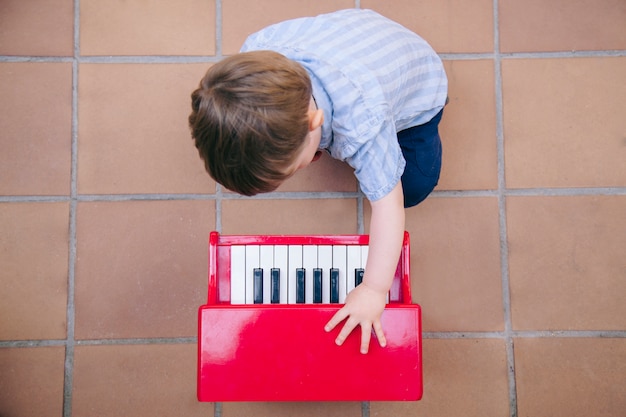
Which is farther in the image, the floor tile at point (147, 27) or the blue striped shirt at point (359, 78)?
the floor tile at point (147, 27)

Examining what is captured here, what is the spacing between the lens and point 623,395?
1.16 metres

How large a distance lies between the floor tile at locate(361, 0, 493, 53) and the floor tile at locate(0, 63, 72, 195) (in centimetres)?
77

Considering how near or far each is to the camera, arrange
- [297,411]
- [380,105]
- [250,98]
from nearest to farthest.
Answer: [250,98] → [380,105] → [297,411]

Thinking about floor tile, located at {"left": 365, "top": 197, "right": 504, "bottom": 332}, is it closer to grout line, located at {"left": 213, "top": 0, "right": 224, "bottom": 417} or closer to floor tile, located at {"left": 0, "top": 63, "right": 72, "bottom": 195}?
grout line, located at {"left": 213, "top": 0, "right": 224, "bottom": 417}

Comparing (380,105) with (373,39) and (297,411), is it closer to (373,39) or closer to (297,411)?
(373,39)

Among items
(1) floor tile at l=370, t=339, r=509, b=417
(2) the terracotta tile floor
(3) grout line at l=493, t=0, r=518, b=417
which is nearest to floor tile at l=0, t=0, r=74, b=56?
(2) the terracotta tile floor

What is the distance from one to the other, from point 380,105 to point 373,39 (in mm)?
156

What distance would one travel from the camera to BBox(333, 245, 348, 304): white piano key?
0.91m

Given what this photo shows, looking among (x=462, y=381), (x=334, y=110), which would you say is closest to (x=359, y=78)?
(x=334, y=110)

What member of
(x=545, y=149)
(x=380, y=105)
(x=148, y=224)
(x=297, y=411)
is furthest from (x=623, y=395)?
(x=148, y=224)

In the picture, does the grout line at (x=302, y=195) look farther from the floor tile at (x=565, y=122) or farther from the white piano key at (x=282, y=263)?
the white piano key at (x=282, y=263)

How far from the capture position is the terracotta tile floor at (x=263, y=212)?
1.16 meters

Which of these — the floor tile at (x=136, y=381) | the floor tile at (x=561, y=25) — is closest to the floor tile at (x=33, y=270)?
the floor tile at (x=136, y=381)

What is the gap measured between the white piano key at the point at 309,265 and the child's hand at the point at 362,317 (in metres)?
0.10
